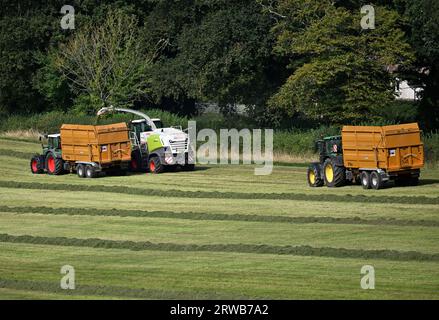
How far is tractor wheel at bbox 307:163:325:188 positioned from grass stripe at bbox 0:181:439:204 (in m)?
2.27

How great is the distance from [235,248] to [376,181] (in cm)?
1230

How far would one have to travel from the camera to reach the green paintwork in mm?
49531

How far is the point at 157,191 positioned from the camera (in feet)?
147

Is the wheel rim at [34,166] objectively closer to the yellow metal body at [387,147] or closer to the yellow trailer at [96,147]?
the yellow trailer at [96,147]

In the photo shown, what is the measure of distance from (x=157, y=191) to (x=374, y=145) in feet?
29.6

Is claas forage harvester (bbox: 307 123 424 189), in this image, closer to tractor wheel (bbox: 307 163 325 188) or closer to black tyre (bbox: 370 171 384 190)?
black tyre (bbox: 370 171 384 190)

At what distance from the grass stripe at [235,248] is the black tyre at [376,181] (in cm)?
1163

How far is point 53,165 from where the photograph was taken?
51.1m

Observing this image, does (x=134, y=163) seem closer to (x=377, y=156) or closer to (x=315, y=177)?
(x=315, y=177)

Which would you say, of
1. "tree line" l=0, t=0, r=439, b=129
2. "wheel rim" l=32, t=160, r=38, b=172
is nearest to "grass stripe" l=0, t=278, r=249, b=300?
"wheel rim" l=32, t=160, r=38, b=172

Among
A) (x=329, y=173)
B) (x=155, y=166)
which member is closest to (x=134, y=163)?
(x=155, y=166)

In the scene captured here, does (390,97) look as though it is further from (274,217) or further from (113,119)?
(274,217)
